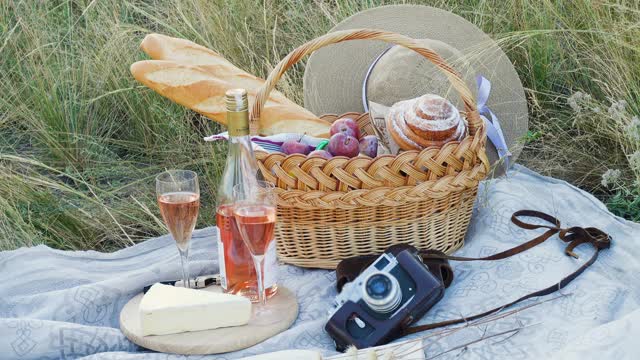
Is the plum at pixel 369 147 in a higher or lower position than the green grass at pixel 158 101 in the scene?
higher

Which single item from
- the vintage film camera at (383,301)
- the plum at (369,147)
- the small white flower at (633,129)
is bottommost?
the vintage film camera at (383,301)

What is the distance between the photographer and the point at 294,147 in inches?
82.2

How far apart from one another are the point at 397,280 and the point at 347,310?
123 millimetres

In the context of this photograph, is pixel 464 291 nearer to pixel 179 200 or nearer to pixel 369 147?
pixel 369 147

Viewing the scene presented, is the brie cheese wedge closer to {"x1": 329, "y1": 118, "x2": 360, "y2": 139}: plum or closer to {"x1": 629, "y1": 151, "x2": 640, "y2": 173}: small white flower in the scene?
{"x1": 329, "y1": 118, "x2": 360, "y2": 139}: plum

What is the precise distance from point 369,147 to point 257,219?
50 cm

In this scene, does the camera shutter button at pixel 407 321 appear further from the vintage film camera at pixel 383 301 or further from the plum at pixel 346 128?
the plum at pixel 346 128

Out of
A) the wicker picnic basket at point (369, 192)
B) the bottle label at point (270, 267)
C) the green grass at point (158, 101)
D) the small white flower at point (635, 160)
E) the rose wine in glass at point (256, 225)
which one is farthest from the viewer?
the green grass at point (158, 101)

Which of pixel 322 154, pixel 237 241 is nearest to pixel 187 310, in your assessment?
pixel 237 241

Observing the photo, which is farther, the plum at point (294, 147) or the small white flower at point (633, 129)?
the small white flower at point (633, 129)

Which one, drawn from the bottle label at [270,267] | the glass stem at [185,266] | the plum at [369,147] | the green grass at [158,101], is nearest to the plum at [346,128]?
the plum at [369,147]

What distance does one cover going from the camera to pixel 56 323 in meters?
1.85

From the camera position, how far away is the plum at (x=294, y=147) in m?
2.09

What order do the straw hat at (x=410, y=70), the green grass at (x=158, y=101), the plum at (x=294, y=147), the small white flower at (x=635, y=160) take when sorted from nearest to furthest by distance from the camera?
the plum at (x=294, y=147)
the small white flower at (x=635, y=160)
the straw hat at (x=410, y=70)
the green grass at (x=158, y=101)
